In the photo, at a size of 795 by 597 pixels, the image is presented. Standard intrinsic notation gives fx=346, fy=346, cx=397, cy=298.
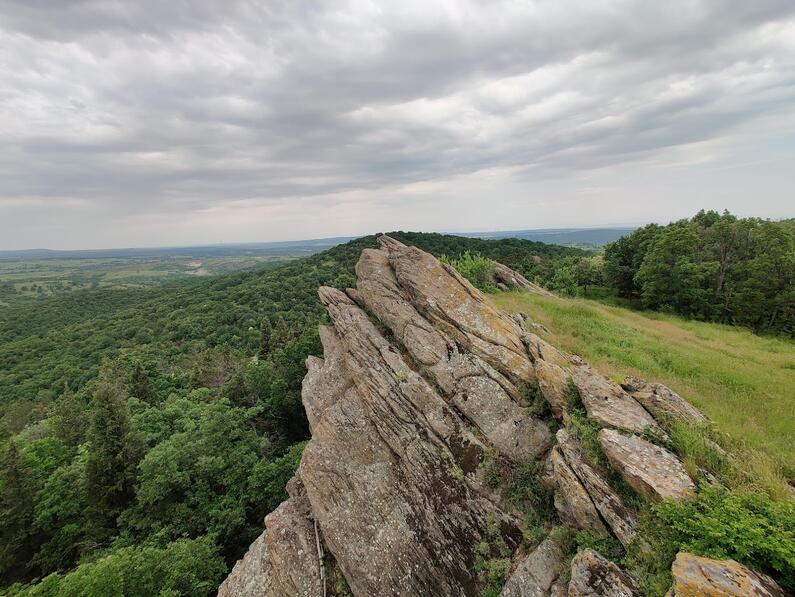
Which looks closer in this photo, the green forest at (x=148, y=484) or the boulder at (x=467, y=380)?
the boulder at (x=467, y=380)

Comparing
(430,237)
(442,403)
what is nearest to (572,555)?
(442,403)

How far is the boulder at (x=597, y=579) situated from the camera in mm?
7125

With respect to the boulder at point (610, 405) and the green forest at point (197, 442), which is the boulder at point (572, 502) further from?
the green forest at point (197, 442)

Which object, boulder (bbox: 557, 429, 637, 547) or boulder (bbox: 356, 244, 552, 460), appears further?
boulder (bbox: 356, 244, 552, 460)

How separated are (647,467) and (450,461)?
6.43 m

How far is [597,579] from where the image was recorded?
7.42m

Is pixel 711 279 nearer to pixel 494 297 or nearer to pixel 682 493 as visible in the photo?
→ pixel 494 297

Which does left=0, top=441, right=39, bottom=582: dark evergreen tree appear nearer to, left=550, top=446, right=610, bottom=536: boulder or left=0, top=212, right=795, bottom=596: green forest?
left=0, top=212, right=795, bottom=596: green forest

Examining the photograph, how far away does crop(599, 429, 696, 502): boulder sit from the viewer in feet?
26.6

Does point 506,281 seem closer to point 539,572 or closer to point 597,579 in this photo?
point 539,572

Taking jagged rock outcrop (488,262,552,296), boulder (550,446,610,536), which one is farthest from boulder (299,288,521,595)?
jagged rock outcrop (488,262,552,296)

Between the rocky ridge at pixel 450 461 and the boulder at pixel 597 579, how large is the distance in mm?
28

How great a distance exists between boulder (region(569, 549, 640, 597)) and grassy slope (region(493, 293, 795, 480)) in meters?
5.26

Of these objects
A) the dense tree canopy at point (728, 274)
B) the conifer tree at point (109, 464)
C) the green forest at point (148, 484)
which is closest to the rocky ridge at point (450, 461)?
the green forest at point (148, 484)
